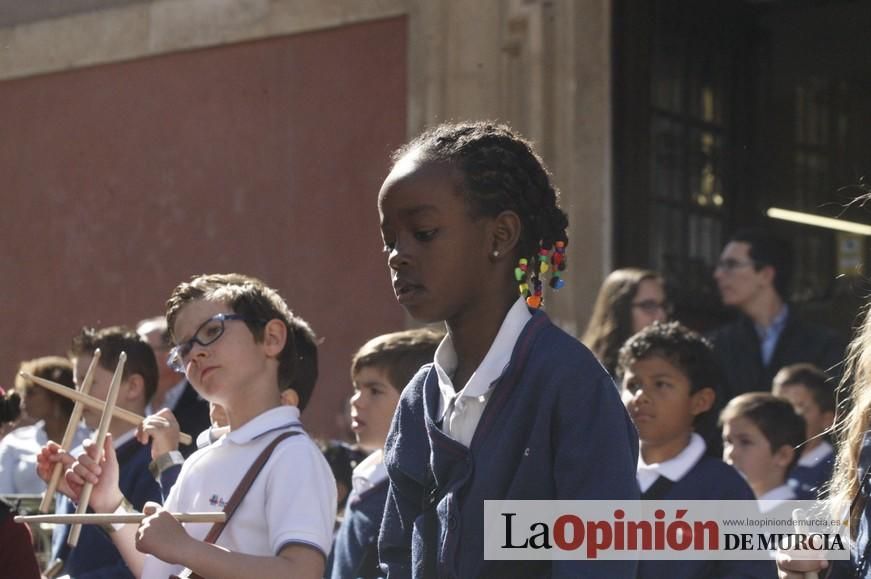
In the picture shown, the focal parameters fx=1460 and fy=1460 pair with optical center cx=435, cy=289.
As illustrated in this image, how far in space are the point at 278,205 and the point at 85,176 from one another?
186cm

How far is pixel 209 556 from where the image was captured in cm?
285

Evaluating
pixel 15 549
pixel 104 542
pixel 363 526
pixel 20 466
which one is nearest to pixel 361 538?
pixel 363 526

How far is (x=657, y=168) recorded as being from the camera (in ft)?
27.3

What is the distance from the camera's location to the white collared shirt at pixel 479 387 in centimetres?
257

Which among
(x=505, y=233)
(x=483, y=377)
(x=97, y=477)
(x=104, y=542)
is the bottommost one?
(x=104, y=542)

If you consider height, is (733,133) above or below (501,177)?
above

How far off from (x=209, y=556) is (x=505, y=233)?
0.86m

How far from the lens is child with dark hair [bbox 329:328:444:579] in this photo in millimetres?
4098

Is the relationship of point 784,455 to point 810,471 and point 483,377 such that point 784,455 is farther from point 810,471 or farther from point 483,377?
point 483,377

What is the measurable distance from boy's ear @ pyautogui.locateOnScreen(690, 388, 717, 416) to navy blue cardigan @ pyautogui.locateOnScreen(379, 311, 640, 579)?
2.02 meters

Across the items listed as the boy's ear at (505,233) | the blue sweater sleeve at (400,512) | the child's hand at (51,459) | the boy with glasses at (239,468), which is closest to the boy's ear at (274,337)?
the boy with glasses at (239,468)

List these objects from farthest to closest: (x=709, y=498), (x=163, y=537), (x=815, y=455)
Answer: (x=815, y=455) → (x=709, y=498) → (x=163, y=537)

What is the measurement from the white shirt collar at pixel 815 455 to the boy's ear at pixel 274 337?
274 cm

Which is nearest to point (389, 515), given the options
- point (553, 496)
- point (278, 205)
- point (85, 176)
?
point (553, 496)
